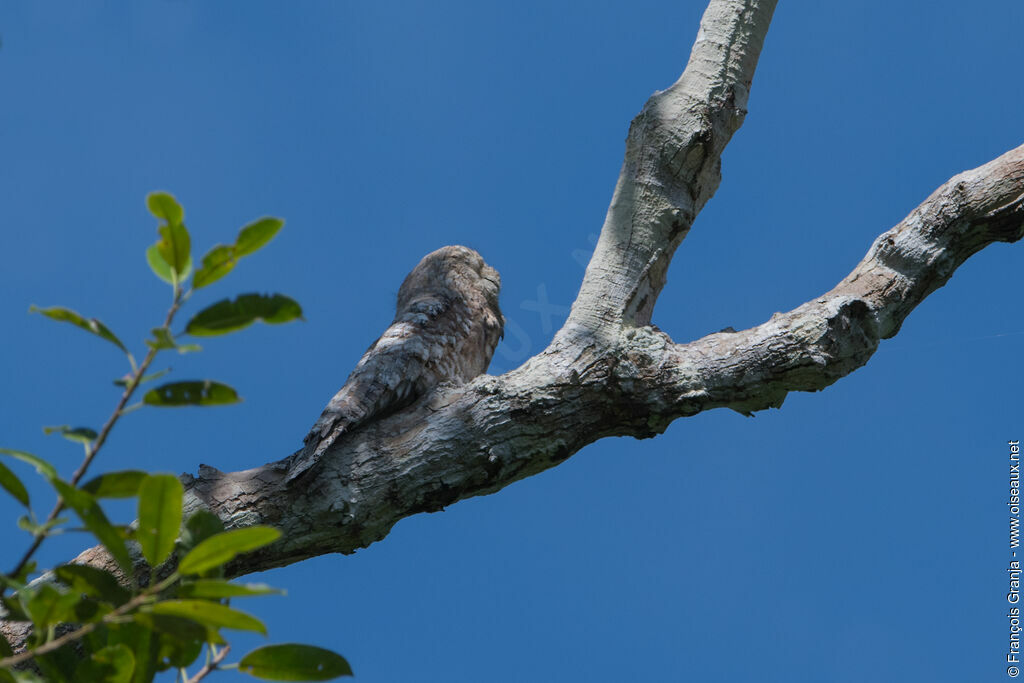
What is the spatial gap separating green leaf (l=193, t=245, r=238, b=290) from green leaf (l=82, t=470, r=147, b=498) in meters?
0.28

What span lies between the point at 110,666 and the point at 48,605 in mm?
185

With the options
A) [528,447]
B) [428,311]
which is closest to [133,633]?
[528,447]

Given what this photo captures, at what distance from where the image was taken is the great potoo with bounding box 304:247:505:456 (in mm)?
2695

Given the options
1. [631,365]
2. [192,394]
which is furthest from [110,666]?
[631,365]

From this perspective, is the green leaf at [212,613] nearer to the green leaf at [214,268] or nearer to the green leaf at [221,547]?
the green leaf at [221,547]

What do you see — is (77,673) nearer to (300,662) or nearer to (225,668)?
(225,668)

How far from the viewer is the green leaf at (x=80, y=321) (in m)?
1.16

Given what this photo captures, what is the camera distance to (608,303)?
282 cm

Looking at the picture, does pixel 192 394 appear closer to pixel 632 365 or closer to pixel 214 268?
pixel 214 268

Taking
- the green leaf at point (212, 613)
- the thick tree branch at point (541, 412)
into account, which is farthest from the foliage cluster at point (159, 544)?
the thick tree branch at point (541, 412)

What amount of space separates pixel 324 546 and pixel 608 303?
44.9 inches

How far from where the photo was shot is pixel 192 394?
120cm

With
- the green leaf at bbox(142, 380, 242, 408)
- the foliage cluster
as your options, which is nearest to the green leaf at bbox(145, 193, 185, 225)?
the foliage cluster

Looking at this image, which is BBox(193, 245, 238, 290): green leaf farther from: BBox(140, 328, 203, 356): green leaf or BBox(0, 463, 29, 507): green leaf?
BBox(0, 463, 29, 507): green leaf
